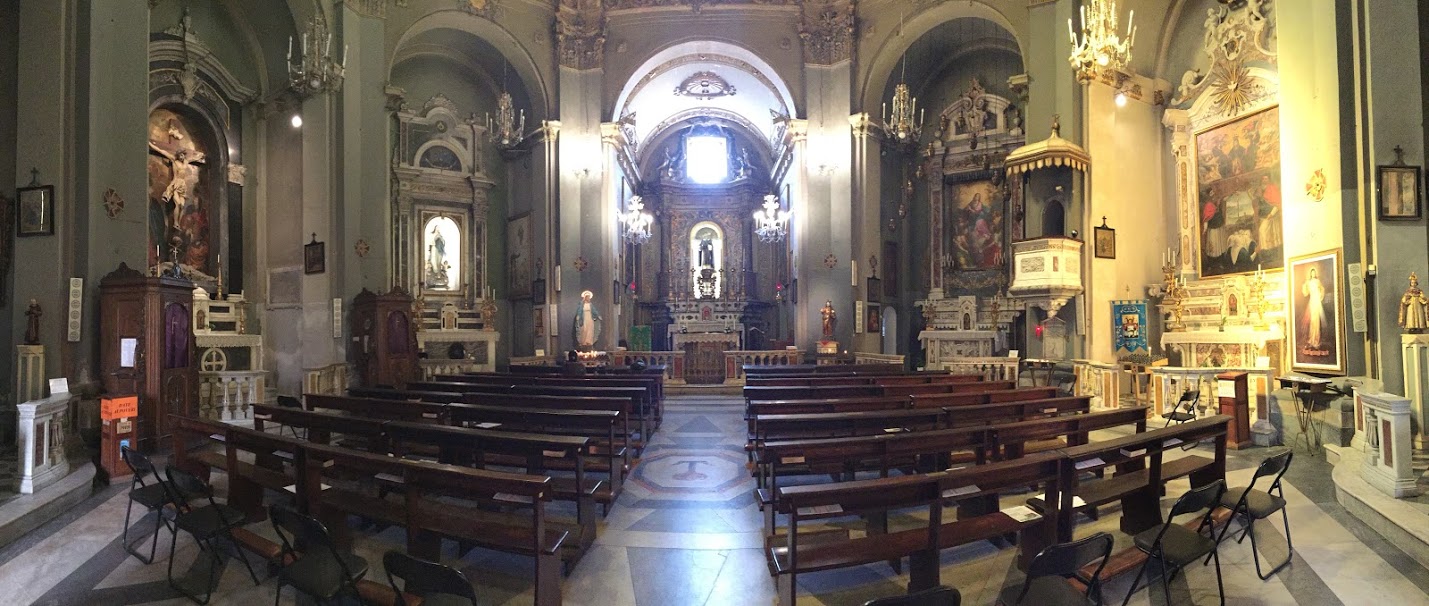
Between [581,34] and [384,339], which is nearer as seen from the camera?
[384,339]

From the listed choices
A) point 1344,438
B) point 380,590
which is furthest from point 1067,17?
point 380,590

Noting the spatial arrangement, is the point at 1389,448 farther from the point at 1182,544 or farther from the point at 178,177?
the point at 178,177

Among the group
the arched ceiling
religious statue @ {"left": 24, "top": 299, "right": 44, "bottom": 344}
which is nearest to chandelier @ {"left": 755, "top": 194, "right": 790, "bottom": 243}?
the arched ceiling

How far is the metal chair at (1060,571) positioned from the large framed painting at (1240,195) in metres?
11.9

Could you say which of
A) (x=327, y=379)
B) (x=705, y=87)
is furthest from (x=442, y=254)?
(x=705, y=87)

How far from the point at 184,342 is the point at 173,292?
2.34ft

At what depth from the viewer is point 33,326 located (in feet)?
23.9

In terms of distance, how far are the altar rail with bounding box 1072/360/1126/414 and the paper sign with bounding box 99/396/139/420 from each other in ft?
43.4

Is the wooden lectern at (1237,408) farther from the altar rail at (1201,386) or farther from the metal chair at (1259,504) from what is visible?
the metal chair at (1259,504)

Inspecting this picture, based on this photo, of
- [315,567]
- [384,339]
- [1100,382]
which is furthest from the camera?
[384,339]

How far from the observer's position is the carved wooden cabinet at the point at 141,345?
7.57 meters

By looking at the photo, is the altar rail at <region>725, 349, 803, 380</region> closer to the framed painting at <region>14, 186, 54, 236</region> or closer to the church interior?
the church interior

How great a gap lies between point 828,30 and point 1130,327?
424 inches

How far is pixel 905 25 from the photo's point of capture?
53.8 ft
